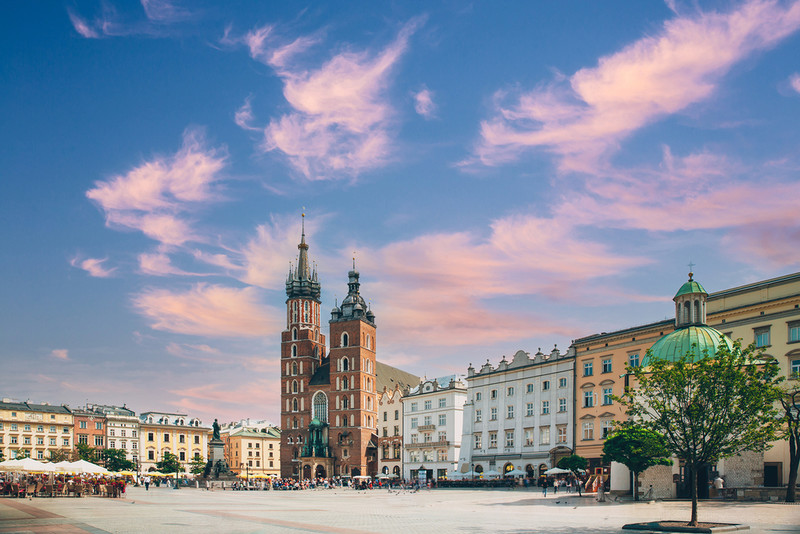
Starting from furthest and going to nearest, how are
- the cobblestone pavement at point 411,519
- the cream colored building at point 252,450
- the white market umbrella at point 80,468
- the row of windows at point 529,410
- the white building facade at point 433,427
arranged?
the cream colored building at point 252,450 < the white building facade at point 433,427 < the row of windows at point 529,410 < the white market umbrella at point 80,468 < the cobblestone pavement at point 411,519

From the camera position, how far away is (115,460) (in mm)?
122438

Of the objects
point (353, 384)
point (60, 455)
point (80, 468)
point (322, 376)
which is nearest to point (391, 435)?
point (353, 384)

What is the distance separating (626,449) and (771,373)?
14.9 meters

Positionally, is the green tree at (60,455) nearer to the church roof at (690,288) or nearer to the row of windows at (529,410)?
the row of windows at (529,410)

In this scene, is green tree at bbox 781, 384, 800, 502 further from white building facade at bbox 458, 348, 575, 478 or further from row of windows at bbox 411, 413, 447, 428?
row of windows at bbox 411, 413, 447, 428

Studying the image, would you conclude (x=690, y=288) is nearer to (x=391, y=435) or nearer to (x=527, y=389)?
(x=527, y=389)

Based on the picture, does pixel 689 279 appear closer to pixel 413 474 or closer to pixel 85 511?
pixel 85 511

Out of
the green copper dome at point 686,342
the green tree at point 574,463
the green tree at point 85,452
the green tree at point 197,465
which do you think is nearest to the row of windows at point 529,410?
the green tree at point 574,463

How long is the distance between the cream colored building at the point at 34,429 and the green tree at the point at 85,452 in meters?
2.22

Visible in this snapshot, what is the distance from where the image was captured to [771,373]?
29094 mm

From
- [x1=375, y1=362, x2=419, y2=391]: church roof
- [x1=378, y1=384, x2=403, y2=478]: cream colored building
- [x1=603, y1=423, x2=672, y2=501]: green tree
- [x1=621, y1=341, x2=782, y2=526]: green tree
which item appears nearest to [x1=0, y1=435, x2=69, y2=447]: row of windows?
[x1=375, y1=362, x2=419, y2=391]: church roof

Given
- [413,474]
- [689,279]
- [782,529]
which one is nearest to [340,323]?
[413,474]

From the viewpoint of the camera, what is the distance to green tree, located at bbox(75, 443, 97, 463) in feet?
399

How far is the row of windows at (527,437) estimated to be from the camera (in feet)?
232
